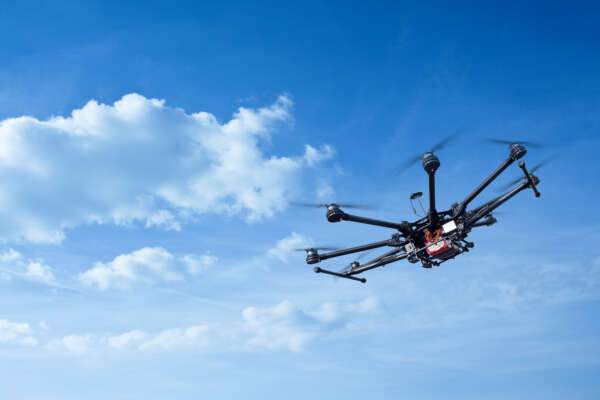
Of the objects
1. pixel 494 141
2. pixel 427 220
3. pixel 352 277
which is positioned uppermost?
pixel 494 141

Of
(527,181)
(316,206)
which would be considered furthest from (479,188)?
(316,206)

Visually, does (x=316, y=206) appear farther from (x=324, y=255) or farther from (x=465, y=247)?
(x=465, y=247)

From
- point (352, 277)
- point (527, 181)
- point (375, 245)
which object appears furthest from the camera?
point (352, 277)

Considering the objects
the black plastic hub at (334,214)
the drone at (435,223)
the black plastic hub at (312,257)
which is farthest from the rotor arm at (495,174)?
the black plastic hub at (312,257)

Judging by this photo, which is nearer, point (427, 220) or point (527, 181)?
point (527, 181)

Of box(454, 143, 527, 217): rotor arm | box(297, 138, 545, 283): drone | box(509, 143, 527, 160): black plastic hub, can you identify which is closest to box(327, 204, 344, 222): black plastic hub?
box(297, 138, 545, 283): drone

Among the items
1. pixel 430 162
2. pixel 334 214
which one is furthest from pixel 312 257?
pixel 430 162

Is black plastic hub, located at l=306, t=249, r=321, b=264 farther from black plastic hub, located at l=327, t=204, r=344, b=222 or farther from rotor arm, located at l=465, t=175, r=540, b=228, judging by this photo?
rotor arm, located at l=465, t=175, r=540, b=228

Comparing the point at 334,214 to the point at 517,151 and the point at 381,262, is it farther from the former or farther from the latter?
the point at 517,151
